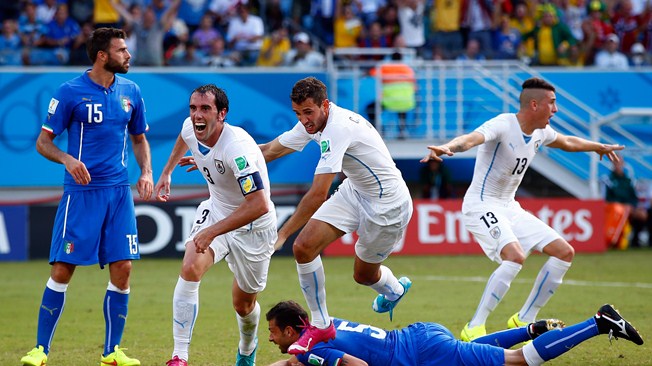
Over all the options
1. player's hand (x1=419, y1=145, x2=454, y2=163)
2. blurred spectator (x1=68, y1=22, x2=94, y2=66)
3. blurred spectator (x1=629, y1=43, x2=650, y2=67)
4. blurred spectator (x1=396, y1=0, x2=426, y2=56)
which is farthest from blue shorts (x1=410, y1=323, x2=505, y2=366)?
blurred spectator (x1=629, y1=43, x2=650, y2=67)

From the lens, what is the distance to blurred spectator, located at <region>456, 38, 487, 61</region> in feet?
73.3

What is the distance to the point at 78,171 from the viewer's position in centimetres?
828

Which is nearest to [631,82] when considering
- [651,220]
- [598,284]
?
[651,220]

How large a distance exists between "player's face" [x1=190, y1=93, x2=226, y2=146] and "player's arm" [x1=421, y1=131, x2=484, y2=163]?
6.28 ft

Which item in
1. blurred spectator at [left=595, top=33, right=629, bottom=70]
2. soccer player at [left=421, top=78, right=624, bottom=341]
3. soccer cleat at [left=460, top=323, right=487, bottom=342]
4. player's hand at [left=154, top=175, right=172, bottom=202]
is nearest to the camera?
player's hand at [left=154, top=175, right=172, bottom=202]

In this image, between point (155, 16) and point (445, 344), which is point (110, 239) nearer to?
point (445, 344)

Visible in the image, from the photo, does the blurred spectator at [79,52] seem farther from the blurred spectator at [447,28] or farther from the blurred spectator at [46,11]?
the blurred spectator at [447,28]

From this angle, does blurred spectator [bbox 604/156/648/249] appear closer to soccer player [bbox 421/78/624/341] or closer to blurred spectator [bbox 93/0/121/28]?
soccer player [bbox 421/78/624/341]

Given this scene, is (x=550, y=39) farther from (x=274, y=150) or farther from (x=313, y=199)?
(x=313, y=199)

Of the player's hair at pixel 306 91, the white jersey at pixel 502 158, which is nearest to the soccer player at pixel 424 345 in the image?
the player's hair at pixel 306 91

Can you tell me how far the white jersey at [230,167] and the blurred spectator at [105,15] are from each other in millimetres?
13191

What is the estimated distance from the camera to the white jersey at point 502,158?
34.4 ft

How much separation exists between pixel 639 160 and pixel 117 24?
11494 mm

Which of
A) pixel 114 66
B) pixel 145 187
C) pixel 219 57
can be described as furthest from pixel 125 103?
pixel 219 57
